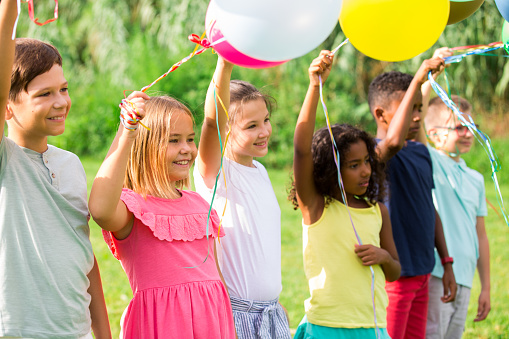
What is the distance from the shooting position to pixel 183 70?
1004cm

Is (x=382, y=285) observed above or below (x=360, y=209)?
below

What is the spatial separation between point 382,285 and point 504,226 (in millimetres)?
4786

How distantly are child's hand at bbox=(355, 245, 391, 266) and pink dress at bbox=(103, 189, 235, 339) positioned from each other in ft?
2.39

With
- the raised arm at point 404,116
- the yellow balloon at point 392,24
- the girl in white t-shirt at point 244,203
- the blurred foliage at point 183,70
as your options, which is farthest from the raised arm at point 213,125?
the blurred foliage at point 183,70

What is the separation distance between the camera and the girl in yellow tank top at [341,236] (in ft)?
8.84

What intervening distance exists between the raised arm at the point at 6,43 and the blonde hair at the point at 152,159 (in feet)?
2.09

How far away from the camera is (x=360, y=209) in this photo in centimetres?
287

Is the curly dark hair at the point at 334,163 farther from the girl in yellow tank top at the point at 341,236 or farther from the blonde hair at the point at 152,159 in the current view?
the blonde hair at the point at 152,159

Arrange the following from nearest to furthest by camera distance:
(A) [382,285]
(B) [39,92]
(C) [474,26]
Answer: (B) [39,92] → (A) [382,285] → (C) [474,26]

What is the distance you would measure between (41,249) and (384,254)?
1.53 m

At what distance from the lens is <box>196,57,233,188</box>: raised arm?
2436 mm

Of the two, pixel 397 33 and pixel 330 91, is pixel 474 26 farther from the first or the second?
pixel 397 33

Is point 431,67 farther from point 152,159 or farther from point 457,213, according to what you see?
point 152,159

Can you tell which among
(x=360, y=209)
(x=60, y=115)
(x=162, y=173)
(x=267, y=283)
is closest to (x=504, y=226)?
(x=360, y=209)
